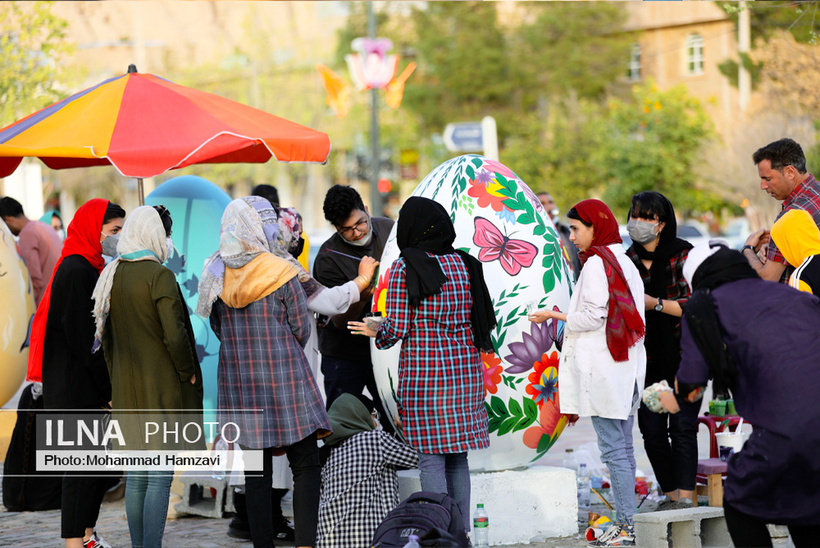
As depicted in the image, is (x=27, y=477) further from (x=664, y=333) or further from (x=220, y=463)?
(x=664, y=333)

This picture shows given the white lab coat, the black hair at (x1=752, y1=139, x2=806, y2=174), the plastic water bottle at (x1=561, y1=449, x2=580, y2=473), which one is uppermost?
the black hair at (x1=752, y1=139, x2=806, y2=174)

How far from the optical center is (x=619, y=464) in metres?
5.24

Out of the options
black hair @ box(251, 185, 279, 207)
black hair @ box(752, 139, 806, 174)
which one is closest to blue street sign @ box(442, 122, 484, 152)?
black hair @ box(251, 185, 279, 207)

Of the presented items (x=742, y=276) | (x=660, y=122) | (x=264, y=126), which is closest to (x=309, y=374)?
(x=264, y=126)

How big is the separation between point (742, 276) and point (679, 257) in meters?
2.38

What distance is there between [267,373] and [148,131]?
→ 1.88m

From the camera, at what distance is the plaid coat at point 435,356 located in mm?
4809

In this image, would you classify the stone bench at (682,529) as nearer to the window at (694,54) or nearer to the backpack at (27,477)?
the backpack at (27,477)

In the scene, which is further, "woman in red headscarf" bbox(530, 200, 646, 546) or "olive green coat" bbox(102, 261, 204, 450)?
"woman in red headscarf" bbox(530, 200, 646, 546)

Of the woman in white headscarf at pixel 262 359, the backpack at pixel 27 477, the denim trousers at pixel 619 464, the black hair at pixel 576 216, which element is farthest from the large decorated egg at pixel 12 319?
the denim trousers at pixel 619 464

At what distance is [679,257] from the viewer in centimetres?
589

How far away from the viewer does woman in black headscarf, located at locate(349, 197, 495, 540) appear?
4.81 metres

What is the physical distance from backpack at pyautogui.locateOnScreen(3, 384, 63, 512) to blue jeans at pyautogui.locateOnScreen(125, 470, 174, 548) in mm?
1860

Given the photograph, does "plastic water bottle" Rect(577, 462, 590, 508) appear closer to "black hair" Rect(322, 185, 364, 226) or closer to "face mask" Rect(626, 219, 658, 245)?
"face mask" Rect(626, 219, 658, 245)
